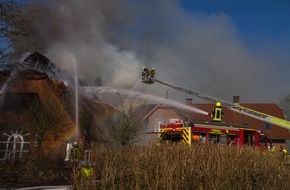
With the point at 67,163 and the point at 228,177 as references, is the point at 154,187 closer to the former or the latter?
the point at 228,177

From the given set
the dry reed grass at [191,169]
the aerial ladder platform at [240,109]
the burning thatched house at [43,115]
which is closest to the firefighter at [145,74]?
the aerial ladder platform at [240,109]

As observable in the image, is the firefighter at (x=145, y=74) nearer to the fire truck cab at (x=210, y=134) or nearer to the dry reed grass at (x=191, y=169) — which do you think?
the fire truck cab at (x=210, y=134)

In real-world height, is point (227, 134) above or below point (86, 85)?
below

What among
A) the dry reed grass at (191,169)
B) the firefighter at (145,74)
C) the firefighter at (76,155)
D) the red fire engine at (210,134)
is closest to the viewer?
the dry reed grass at (191,169)

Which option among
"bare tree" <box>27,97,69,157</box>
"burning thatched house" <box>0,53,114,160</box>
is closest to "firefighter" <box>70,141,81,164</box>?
"bare tree" <box>27,97,69,157</box>

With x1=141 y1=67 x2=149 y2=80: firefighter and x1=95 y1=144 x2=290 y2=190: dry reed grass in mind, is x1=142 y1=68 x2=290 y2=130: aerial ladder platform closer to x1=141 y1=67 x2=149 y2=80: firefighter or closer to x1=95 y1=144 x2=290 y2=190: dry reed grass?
x1=141 y1=67 x2=149 y2=80: firefighter

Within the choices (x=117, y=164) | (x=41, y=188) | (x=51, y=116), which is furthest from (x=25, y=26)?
(x=51, y=116)

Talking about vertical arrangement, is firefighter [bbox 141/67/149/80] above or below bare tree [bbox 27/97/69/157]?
above

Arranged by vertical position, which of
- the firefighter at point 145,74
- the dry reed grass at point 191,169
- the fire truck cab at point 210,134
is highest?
the firefighter at point 145,74

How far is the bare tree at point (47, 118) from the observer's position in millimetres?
22094

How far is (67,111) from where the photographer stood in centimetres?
2512

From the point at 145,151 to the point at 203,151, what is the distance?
1446 mm

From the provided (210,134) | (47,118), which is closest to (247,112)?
(210,134)

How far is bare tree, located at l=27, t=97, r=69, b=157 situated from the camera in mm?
22094
